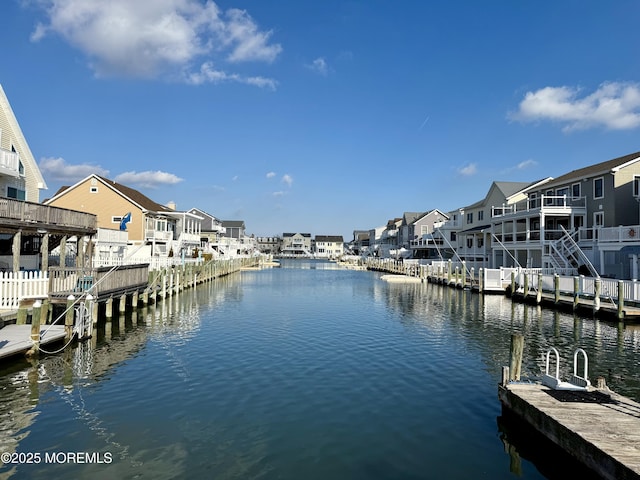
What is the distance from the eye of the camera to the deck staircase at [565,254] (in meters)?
37.5

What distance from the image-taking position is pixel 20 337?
16.5 metres

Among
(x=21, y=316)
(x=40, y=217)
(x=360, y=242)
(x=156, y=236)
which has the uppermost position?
(x=360, y=242)

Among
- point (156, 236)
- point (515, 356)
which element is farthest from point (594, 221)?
point (156, 236)

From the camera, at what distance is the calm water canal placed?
29.8 feet

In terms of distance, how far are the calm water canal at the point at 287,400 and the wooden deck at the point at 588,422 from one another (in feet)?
2.10

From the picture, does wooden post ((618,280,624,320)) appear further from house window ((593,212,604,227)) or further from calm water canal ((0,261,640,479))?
house window ((593,212,604,227))

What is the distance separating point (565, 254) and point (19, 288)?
40.6 m

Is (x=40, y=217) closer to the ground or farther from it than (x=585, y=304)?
farther from it

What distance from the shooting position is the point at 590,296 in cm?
2952

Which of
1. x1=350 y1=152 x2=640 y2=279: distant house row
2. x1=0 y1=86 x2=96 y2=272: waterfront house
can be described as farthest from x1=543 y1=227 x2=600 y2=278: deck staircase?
x1=0 y1=86 x2=96 y2=272: waterfront house

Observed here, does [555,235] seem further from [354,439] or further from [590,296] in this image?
[354,439]

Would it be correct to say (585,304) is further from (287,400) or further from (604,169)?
(287,400)

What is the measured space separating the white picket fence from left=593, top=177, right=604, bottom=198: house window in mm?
42768

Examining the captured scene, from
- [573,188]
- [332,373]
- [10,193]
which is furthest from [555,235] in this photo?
[10,193]
